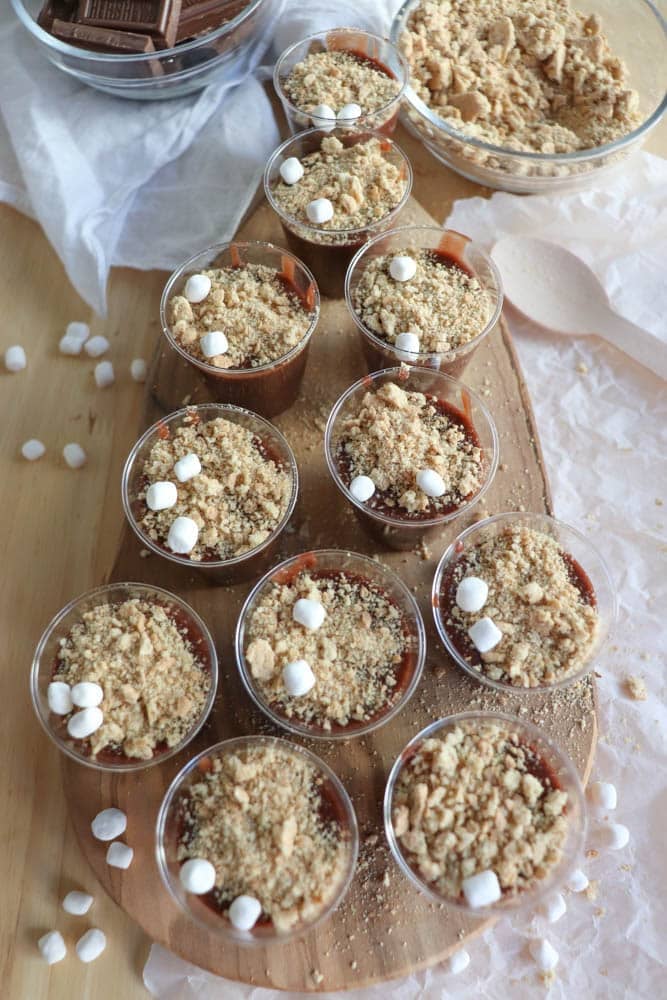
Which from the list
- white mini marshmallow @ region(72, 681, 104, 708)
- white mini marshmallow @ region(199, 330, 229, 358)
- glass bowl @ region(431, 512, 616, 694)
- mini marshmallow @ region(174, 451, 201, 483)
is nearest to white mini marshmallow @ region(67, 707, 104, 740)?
white mini marshmallow @ region(72, 681, 104, 708)

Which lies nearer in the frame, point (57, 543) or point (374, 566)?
point (374, 566)

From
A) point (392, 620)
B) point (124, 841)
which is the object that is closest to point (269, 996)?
point (124, 841)

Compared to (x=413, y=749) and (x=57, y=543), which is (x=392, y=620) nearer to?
(x=413, y=749)

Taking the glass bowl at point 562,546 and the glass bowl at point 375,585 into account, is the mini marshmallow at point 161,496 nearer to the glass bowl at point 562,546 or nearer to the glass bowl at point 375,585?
the glass bowl at point 375,585

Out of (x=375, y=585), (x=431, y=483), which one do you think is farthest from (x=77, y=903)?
(x=431, y=483)

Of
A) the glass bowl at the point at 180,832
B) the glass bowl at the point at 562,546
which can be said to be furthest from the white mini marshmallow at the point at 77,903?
the glass bowl at the point at 562,546
